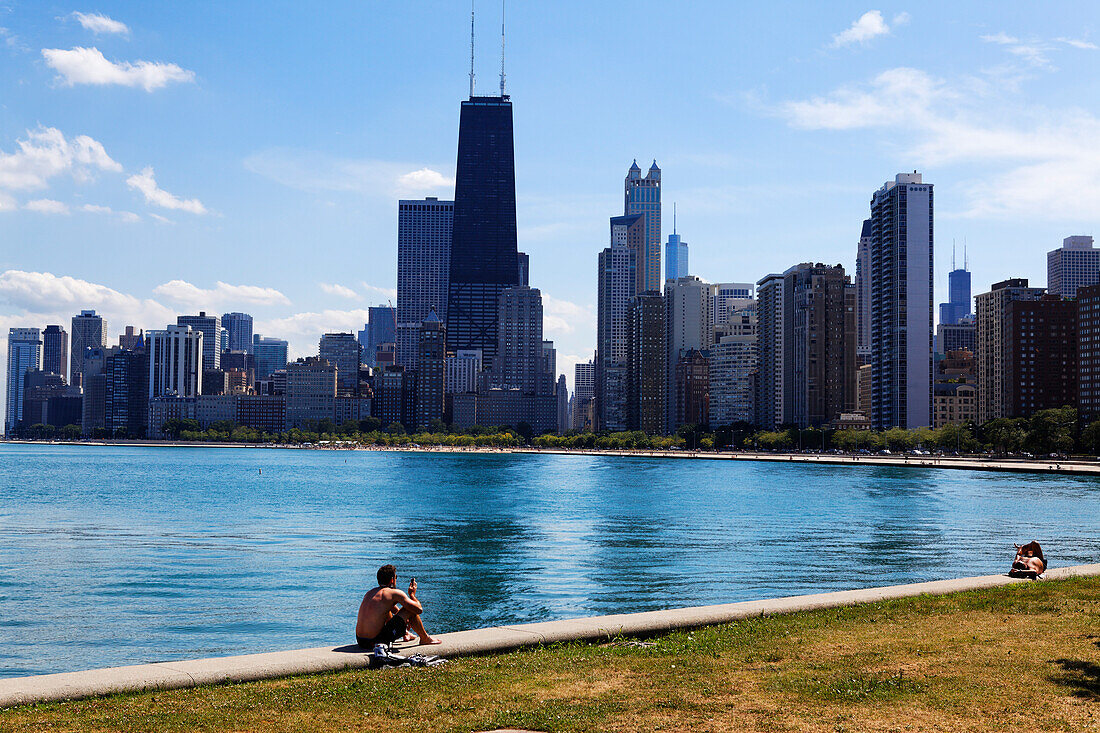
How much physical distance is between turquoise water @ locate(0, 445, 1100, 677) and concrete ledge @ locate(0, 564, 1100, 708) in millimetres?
12244

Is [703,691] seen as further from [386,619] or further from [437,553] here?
[437,553]

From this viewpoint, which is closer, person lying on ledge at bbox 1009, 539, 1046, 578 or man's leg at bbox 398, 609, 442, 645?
man's leg at bbox 398, 609, 442, 645

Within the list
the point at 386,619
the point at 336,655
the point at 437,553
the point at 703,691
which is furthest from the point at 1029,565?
the point at 437,553

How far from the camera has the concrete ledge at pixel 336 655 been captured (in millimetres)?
14992

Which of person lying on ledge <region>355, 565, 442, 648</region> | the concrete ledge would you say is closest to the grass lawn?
the concrete ledge

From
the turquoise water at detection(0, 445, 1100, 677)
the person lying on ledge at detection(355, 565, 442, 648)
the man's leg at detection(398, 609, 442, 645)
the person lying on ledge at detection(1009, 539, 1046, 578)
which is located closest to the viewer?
the person lying on ledge at detection(355, 565, 442, 648)

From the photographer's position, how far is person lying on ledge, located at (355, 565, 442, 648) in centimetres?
1814

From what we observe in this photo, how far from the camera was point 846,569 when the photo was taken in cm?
4659

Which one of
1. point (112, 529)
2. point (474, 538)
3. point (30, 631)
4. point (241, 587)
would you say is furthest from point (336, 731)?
point (112, 529)

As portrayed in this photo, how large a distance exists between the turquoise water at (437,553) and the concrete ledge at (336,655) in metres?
12.2

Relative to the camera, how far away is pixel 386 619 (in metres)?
18.3

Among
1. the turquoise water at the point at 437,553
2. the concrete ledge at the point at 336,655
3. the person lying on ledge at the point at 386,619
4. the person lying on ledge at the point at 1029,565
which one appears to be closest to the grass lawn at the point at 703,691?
the concrete ledge at the point at 336,655

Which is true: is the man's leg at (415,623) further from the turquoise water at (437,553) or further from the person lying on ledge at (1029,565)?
the person lying on ledge at (1029,565)

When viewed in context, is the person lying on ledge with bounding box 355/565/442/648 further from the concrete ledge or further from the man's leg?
the concrete ledge
